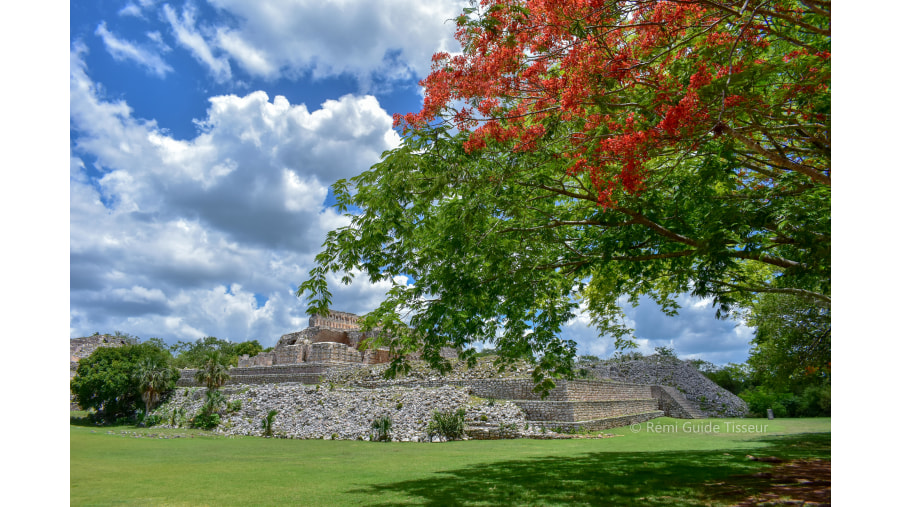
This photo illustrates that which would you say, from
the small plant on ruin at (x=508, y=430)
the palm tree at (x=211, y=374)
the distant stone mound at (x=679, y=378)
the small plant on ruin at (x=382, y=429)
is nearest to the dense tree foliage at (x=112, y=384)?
the palm tree at (x=211, y=374)

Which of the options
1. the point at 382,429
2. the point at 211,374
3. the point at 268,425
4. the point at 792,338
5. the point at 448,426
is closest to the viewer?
the point at 792,338

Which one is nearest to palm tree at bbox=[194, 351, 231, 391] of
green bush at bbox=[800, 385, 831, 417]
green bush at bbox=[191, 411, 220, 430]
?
green bush at bbox=[191, 411, 220, 430]

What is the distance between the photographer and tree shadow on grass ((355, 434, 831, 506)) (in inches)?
270

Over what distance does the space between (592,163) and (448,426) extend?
15053 millimetres

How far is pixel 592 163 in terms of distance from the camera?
619cm

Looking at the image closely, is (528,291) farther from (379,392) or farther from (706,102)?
→ (379,392)

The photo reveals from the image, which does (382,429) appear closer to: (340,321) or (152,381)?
(152,381)

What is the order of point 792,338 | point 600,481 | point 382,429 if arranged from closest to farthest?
1. point 600,481
2. point 792,338
3. point 382,429

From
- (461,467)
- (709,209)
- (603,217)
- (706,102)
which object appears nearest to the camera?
(706,102)

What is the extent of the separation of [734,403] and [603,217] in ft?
98.1

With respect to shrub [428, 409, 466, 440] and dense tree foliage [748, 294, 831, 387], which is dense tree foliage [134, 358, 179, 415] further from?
dense tree foliage [748, 294, 831, 387]

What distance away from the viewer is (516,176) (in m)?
7.54

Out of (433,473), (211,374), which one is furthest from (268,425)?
(433,473)

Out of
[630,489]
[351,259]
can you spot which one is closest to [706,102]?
[351,259]
